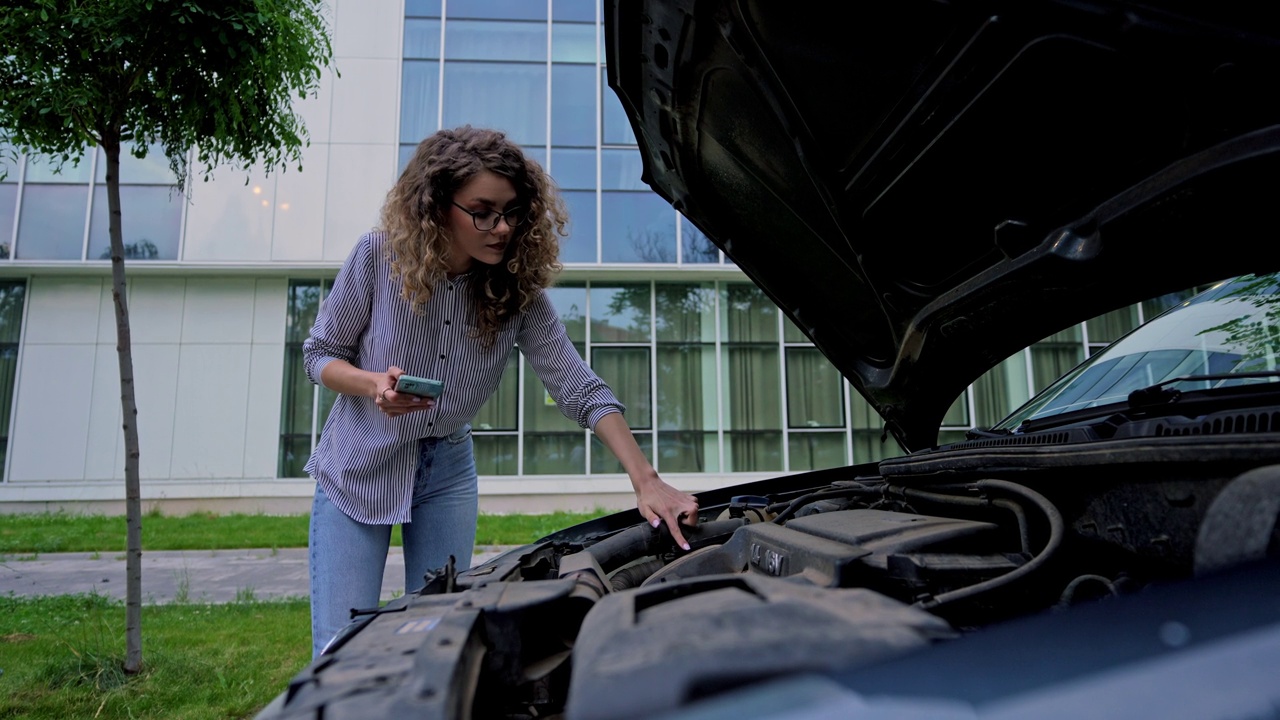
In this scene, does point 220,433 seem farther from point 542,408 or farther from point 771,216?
point 771,216

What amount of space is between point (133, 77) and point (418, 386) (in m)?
2.79

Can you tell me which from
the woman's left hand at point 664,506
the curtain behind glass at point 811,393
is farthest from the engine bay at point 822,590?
the curtain behind glass at point 811,393

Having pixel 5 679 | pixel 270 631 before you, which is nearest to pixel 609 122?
pixel 270 631

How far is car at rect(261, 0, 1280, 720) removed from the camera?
67cm

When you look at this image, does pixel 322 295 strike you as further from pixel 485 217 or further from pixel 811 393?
pixel 485 217

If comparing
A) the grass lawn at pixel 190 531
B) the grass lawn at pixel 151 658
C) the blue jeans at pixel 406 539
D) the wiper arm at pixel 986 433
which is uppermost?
the wiper arm at pixel 986 433

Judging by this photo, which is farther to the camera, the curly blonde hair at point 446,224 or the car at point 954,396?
the curly blonde hair at point 446,224

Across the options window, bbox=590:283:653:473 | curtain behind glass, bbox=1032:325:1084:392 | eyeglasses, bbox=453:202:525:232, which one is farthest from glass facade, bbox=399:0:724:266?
eyeglasses, bbox=453:202:525:232

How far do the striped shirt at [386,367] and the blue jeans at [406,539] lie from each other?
50mm

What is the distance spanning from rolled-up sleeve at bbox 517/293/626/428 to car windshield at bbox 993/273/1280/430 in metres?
1.18

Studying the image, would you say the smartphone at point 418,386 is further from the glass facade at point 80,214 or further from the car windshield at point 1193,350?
the glass facade at point 80,214

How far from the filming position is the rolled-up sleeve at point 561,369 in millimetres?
2275

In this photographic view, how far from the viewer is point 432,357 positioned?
2.20m

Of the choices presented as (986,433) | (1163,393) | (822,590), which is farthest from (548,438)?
(822,590)
